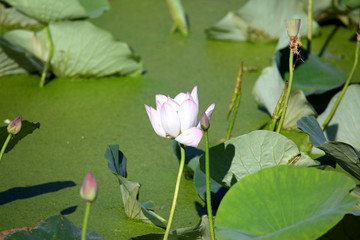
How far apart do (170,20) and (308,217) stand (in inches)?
76.4

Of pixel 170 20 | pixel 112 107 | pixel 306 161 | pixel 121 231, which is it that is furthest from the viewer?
pixel 170 20

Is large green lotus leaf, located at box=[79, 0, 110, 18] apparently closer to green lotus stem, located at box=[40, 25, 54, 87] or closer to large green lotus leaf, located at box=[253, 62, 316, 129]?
green lotus stem, located at box=[40, 25, 54, 87]

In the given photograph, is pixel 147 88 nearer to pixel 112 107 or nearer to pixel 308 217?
pixel 112 107

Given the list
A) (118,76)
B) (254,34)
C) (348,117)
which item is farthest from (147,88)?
(348,117)

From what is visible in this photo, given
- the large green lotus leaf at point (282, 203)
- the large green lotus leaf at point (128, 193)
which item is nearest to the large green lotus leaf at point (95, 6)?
the large green lotus leaf at point (128, 193)

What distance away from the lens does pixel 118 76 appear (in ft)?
6.92

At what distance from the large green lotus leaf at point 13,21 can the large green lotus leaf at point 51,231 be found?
1690 millimetres

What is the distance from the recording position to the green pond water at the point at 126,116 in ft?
4.33

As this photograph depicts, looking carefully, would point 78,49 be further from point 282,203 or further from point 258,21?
point 282,203

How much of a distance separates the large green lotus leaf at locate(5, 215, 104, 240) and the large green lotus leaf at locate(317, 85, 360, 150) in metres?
0.84

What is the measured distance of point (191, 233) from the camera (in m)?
1.05

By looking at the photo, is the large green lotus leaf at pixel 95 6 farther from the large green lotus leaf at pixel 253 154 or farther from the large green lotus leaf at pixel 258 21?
the large green lotus leaf at pixel 253 154

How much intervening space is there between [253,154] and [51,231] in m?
0.49

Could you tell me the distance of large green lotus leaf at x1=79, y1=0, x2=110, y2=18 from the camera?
2.10 metres
